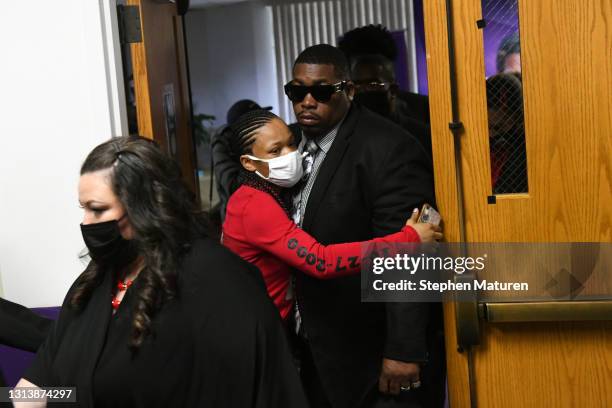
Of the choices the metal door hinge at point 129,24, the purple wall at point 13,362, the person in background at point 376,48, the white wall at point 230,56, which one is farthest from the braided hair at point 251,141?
the white wall at point 230,56

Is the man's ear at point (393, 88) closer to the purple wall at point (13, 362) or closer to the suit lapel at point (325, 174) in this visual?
the suit lapel at point (325, 174)

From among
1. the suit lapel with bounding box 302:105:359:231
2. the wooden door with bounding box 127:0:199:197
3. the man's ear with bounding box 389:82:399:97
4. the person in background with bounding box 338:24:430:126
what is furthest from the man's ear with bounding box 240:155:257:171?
the person in background with bounding box 338:24:430:126

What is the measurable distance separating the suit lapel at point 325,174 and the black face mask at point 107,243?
34.1 inches

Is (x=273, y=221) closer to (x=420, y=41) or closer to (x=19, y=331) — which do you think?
(x=19, y=331)

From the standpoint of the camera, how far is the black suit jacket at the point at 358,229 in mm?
2910

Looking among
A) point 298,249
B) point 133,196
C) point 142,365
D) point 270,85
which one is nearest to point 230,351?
point 142,365

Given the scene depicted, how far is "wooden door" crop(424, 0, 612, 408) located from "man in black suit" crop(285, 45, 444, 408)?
159mm

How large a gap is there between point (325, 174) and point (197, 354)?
1.02 meters

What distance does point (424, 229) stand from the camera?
2816 millimetres

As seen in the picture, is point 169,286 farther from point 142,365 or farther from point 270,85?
point 270,85

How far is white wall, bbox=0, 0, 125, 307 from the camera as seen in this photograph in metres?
3.21

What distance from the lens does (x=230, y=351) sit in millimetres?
2115

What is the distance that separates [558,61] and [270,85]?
23.8 feet

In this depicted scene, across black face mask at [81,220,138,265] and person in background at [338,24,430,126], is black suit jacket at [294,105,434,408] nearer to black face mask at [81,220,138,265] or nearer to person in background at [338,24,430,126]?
black face mask at [81,220,138,265]
